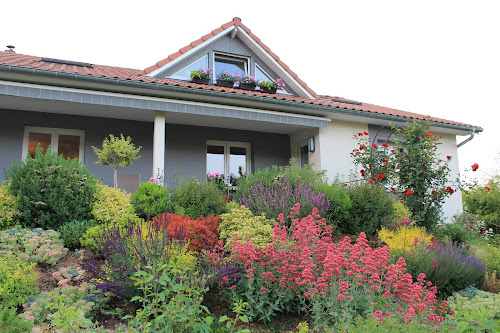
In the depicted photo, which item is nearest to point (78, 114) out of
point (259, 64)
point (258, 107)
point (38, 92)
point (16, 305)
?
point (38, 92)

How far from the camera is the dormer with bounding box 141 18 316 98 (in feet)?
33.8

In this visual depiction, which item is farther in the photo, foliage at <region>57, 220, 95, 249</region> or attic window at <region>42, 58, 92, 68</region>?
attic window at <region>42, 58, 92, 68</region>

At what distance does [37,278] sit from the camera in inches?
166

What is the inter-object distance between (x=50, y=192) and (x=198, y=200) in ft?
7.69

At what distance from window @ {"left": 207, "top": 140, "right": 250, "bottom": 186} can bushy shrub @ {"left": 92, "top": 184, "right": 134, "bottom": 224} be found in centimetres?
402

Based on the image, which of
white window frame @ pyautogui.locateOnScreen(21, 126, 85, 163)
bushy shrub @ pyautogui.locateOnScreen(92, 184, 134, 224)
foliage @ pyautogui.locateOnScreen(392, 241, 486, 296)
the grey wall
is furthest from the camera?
white window frame @ pyautogui.locateOnScreen(21, 126, 85, 163)

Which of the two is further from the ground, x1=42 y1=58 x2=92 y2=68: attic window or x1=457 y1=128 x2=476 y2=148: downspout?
x1=42 y1=58 x2=92 y2=68: attic window

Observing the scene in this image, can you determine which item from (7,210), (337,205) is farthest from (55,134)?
(337,205)

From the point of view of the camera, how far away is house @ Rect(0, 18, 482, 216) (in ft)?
25.9

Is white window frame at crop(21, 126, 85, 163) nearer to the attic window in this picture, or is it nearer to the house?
the house

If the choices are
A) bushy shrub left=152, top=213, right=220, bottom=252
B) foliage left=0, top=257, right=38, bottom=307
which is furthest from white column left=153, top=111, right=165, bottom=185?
foliage left=0, top=257, right=38, bottom=307

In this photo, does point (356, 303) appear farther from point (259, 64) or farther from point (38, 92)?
point (259, 64)

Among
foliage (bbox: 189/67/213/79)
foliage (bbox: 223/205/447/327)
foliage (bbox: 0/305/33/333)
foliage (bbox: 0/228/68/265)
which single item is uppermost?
foliage (bbox: 189/67/213/79)

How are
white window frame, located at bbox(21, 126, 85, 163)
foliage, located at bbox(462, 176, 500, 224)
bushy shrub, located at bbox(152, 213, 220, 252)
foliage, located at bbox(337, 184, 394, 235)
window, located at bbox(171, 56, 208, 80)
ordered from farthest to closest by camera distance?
foliage, located at bbox(462, 176, 500, 224)
window, located at bbox(171, 56, 208, 80)
white window frame, located at bbox(21, 126, 85, 163)
foliage, located at bbox(337, 184, 394, 235)
bushy shrub, located at bbox(152, 213, 220, 252)
